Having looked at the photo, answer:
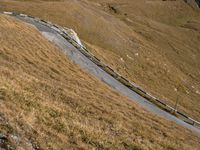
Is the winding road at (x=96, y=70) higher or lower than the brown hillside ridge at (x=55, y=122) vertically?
lower

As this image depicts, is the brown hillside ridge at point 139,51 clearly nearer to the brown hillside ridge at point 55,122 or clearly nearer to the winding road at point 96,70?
the winding road at point 96,70

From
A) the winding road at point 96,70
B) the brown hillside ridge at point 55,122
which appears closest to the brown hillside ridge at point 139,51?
the winding road at point 96,70

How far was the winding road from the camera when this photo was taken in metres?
46.5

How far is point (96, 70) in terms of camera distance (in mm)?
52094

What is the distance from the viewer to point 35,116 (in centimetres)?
1780

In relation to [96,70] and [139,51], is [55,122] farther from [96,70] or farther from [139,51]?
[139,51]

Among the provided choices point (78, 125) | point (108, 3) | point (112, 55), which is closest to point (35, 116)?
point (78, 125)

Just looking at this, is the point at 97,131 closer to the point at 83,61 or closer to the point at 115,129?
the point at 115,129

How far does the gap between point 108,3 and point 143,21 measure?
98.2 feet

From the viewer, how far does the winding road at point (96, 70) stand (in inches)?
1829

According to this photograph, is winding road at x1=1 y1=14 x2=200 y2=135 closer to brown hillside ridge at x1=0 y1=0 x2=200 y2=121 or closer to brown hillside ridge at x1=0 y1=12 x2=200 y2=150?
brown hillside ridge at x1=0 y1=0 x2=200 y2=121

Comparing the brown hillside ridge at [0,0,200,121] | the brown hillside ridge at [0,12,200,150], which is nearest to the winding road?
the brown hillside ridge at [0,0,200,121]

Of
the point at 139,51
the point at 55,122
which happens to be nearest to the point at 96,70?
the point at 55,122

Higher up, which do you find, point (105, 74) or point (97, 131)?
point (97, 131)
